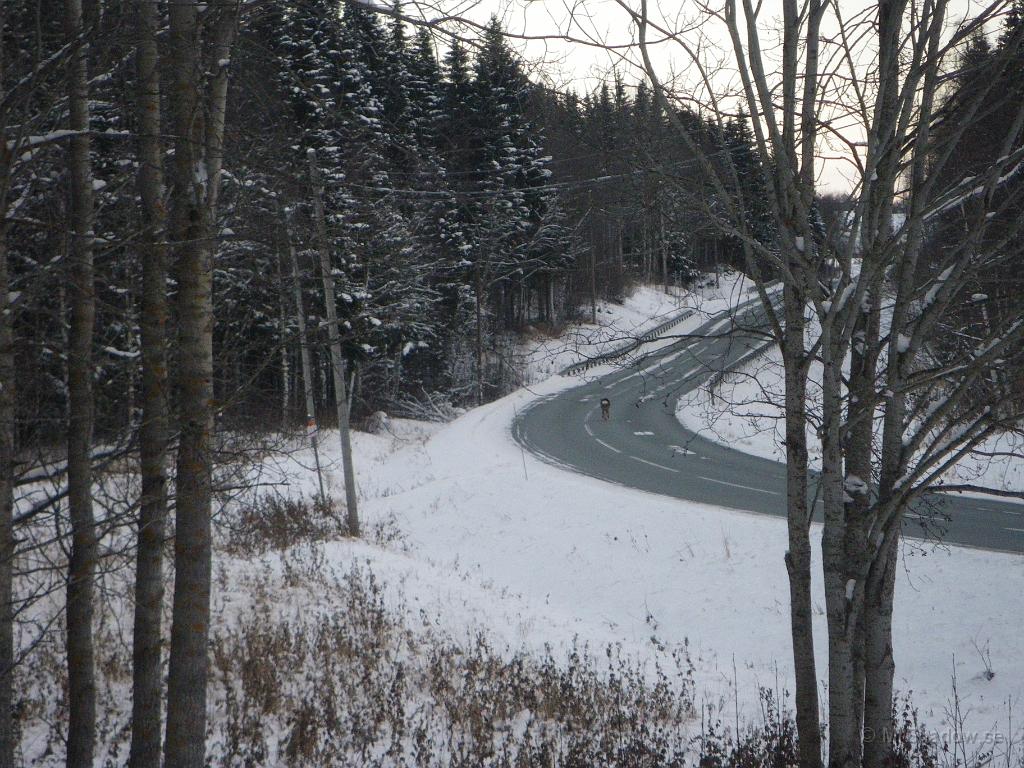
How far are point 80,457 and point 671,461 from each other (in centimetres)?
1632

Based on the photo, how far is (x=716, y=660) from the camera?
31.4 ft

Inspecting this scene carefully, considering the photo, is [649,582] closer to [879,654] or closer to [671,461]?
[671,461]

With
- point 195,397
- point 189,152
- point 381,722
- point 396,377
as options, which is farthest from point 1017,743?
point 396,377

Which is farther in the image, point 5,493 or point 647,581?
point 647,581

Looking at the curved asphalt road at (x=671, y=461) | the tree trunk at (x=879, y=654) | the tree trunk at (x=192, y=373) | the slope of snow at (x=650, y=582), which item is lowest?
the slope of snow at (x=650, y=582)

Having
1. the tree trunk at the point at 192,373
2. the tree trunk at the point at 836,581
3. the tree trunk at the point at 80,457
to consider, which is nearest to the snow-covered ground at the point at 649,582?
the tree trunk at the point at 80,457

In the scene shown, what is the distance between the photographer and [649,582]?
12.8 m

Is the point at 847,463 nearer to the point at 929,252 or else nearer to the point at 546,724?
the point at 929,252

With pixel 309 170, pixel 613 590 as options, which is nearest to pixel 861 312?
pixel 309 170

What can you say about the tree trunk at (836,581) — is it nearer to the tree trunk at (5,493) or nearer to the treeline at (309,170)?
the treeline at (309,170)

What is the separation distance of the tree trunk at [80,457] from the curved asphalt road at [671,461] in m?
3.60

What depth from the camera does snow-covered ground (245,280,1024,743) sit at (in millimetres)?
8984

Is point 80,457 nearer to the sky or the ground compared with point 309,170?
nearer to the ground

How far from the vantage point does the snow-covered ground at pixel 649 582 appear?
29.5 feet
